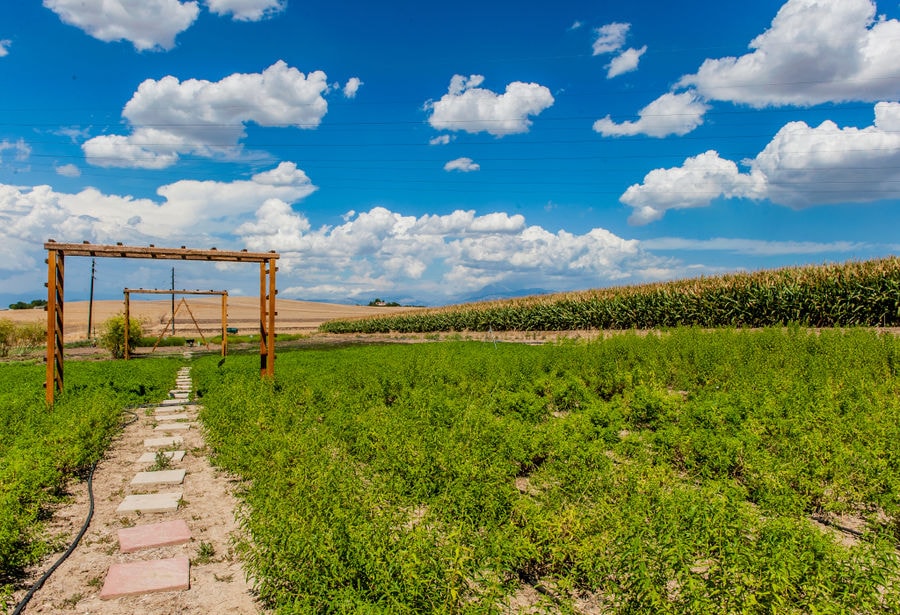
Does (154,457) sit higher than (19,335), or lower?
lower

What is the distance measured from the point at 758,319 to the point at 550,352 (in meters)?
12.8

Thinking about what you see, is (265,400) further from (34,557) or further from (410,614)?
(410,614)

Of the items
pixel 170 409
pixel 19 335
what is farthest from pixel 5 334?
pixel 170 409

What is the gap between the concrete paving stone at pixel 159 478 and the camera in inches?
251

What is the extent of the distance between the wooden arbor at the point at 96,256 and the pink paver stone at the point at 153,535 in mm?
6618

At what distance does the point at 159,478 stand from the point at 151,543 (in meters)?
1.93

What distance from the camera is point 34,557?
417 centimetres

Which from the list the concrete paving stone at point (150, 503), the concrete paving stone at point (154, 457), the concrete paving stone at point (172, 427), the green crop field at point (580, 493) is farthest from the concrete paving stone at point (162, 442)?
the concrete paving stone at point (150, 503)

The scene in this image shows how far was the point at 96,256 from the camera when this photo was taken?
1174cm

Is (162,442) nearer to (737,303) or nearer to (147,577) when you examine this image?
(147,577)

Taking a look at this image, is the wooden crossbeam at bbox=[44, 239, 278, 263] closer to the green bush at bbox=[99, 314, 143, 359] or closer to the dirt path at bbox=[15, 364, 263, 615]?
the dirt path at bbox=[15, 364, 263, 615]

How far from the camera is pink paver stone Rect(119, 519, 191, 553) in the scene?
4695 mm

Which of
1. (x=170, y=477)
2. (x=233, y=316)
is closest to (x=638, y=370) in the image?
(x=170, y=477)

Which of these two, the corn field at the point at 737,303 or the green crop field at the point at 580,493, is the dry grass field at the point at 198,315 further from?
the green crop field at the point at 580,493
